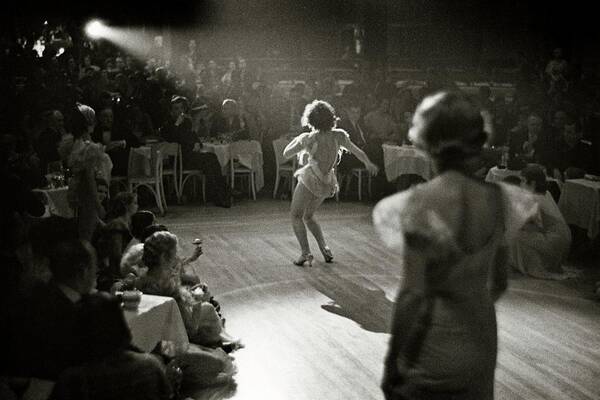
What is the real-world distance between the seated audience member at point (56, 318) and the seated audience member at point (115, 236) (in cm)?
202

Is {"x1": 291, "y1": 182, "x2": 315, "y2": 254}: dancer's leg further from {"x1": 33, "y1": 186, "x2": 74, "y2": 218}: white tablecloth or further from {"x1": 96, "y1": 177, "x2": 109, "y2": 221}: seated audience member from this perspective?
{"x1": 33, "y1": 186, "x2": 74, "y2": 218}: white tablecloth

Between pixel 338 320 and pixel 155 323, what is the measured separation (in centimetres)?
192

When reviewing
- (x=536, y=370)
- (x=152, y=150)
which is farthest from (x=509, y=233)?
(x=152, y=150)

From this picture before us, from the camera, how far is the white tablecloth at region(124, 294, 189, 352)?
13.2 feet

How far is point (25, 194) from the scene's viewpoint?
5.65 m

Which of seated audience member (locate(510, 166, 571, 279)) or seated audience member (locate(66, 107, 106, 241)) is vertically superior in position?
seated audience member (locate(66, 107, 106, 241))

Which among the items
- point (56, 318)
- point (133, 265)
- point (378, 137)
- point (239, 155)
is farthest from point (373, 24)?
point (56, 318)

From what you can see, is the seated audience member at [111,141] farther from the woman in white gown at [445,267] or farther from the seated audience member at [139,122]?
the woman in white gown at [445,267]

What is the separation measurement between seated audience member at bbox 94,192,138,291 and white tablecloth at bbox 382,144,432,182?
17.3 ft

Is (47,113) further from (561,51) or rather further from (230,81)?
(561,51)

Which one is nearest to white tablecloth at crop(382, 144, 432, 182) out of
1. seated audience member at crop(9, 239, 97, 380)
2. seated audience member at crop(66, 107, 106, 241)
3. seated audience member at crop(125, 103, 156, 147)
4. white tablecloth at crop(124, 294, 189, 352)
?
seated audience member at crop(125, 103, 156, 147)

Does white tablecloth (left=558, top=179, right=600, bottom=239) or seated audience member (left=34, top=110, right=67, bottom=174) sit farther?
seated audience member (left=34, top=110, right=67, bottom=174)

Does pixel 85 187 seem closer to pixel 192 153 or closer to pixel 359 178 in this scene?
pixel 192 153

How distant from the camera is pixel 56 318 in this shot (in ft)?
9.39
